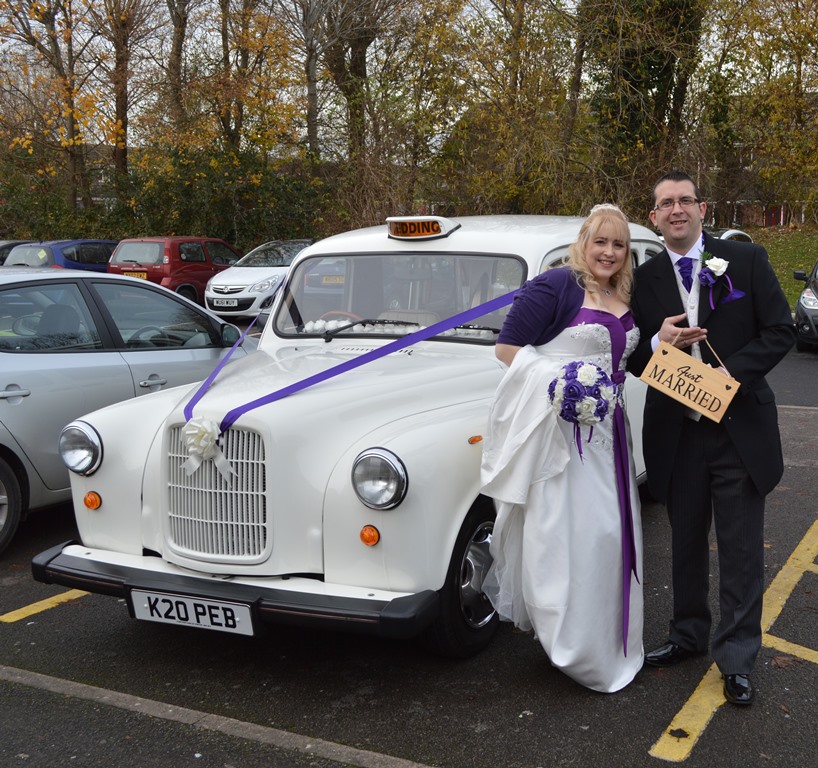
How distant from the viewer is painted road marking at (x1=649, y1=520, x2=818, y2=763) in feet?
10.8

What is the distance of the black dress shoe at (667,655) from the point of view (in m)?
3.92

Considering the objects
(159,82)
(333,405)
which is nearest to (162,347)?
(333,405)

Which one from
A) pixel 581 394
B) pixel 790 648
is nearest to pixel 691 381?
pixel 581 394

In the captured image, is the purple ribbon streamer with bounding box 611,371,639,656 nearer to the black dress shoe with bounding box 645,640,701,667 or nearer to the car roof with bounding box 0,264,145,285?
the black dress shoe with bounding box 645,640,701,667

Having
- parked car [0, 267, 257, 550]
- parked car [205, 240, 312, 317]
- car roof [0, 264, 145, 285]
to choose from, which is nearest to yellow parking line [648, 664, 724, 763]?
parked car [0, 267, 257, 550]

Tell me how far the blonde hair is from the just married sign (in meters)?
0.39

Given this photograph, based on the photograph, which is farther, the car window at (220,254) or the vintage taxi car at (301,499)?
the car window at (220,254)

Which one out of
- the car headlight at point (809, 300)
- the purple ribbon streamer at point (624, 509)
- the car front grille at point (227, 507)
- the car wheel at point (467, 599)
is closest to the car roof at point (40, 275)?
the car front grille at point (227, 507)

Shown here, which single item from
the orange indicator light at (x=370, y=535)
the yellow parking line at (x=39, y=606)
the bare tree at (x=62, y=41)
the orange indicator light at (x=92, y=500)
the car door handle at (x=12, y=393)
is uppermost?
the bare tree at (x=62, y=41)

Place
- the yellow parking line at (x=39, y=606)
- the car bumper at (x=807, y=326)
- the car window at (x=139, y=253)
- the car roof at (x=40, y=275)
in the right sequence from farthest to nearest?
1. the car window at (x=139, y=253)
2. the car bumper at (x=807, y=326)
3. the car roof at (x=40, y=275)
4. the yellow parking line at (x=39, y=606)

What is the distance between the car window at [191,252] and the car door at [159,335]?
13372 mm

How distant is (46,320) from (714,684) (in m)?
4.29

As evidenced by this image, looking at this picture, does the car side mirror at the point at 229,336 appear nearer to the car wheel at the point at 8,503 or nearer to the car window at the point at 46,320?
the car window at the point at 46,320

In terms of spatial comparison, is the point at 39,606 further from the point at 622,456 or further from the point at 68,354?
the point at 622,456
